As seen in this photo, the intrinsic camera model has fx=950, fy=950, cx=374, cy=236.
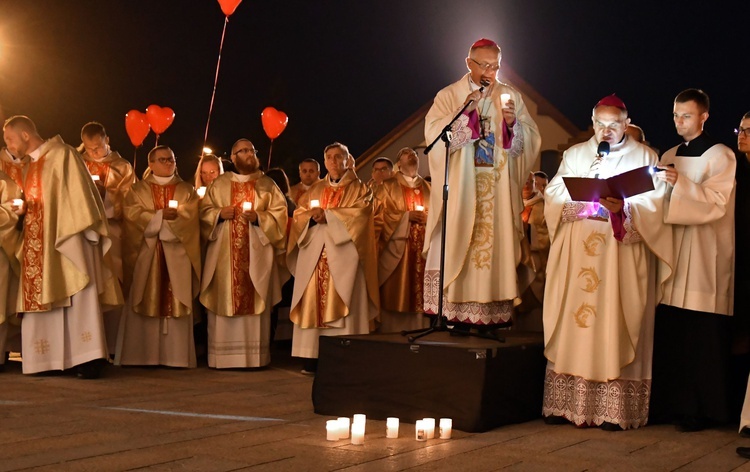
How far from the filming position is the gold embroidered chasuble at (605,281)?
6449mm

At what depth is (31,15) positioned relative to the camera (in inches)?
757

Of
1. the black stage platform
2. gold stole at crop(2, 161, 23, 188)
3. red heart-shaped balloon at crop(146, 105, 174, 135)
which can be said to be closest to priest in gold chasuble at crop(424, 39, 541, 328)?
the black stage platform

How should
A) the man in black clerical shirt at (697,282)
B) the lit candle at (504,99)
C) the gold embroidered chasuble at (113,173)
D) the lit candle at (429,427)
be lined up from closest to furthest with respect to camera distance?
the lit candle at (429,427)
the man in black clerical shirt at (697,282)
the lit candle at (504,99)
the gold embroidered chasuble at (113,173)

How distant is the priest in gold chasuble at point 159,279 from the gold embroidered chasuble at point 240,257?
0.17 meters

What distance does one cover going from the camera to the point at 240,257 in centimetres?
1005

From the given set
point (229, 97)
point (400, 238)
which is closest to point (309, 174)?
point (400, 238)

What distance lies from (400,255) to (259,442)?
5.39m

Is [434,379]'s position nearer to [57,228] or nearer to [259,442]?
[259,442]

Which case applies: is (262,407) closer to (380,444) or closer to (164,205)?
(380,444)

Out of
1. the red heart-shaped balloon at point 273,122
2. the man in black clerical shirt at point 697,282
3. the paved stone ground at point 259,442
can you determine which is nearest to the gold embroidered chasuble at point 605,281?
the man in black clerical shirt at point 697,282

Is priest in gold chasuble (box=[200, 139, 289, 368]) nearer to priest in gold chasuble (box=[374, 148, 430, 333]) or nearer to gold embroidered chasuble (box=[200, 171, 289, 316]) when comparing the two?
gold embroidered chasuble (box=[200, 171, 289, 316])

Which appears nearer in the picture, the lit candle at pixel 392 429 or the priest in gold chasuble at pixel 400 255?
the lit candle at pixel 392 429

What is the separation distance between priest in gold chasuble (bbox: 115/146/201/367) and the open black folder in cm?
485

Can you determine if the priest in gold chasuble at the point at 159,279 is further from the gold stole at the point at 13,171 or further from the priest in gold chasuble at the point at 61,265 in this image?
the gold stole at the point at 13,171
